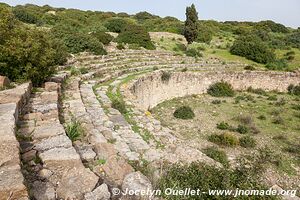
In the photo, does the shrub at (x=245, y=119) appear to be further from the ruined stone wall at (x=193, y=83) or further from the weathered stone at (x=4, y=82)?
the weathered stone at (x=4, y=82)

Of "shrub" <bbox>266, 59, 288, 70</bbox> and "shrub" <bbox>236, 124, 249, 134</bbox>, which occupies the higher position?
"shrub" <bbox>266, 59, 288, 70</bbox>

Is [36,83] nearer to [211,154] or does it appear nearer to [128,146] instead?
[128,146]

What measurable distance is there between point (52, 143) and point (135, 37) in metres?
20.3

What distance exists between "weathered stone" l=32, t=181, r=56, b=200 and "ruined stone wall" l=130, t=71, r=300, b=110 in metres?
8.31

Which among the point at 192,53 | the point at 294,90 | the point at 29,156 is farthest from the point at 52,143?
the point at 192,53

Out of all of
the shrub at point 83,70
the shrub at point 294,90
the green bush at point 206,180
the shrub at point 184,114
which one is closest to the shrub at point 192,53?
the shrub at point 294,90

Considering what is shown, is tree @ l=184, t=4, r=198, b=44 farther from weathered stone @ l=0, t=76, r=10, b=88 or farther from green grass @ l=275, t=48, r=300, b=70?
weathered stone @ l=0, t=76, r=10, b=88

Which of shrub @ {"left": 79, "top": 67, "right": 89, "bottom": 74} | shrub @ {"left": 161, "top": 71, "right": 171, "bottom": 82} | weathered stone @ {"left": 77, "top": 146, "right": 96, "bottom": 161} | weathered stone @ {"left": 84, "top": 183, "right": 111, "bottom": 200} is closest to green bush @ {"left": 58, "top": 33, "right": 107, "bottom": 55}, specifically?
shrub @ {"left": 79, "top": 67, "right": 89, "bottom": 74}

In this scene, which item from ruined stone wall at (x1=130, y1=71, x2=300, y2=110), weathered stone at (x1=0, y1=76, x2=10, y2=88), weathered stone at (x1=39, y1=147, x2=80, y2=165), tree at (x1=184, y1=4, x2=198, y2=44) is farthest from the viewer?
tree at (x1=184, y1=4, x2=198, y2=44)

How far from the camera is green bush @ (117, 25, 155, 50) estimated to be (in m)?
24.7

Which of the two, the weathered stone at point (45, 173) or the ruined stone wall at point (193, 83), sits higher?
Result: the weathered stone at point (45, 173)

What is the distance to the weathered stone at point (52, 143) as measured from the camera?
5.27m

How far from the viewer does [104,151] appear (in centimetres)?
574

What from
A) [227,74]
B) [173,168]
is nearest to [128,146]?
[173,168]
